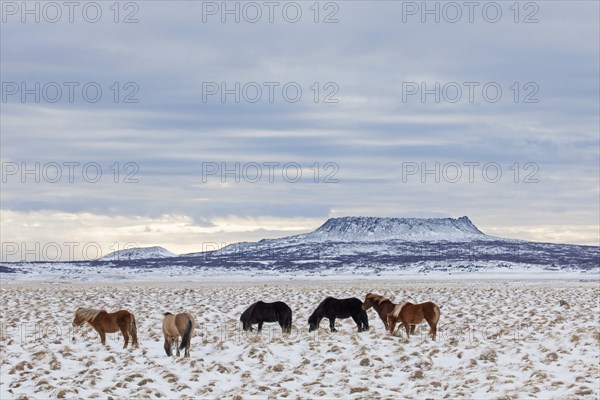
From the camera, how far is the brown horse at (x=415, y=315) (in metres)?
19.7

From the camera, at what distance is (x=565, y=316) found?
25.3 m

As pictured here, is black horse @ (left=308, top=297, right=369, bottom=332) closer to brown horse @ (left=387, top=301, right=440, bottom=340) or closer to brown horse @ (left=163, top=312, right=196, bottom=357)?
brown horse @ (left=387, top=301, right=440, bottom=340)

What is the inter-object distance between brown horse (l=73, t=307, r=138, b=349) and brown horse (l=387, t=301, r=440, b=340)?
6.64m

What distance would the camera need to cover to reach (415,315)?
20094 mm

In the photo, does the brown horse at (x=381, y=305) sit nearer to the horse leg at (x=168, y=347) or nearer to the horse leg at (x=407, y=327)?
the horse leg at (x=407, y=327)

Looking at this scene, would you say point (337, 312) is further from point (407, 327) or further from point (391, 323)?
point (407, 327)

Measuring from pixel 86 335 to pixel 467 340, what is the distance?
1007 centimetres

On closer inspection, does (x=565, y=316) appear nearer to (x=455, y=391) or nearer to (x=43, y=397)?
(x=455, y=391)

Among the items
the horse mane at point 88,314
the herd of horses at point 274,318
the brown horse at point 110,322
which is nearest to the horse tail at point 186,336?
the herd of horses at point 274,318

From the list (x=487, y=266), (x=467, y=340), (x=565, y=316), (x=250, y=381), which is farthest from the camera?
(x=487, y=266)

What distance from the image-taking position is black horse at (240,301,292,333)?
20.8 meters

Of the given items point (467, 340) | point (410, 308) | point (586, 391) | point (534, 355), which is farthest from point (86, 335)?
point (586, 391)

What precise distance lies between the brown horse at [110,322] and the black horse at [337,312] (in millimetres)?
4897

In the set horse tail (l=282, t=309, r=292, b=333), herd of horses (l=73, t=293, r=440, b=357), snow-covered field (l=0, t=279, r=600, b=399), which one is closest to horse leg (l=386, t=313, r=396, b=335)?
herd of horses (l=73, t=293, r=440, b=357)
